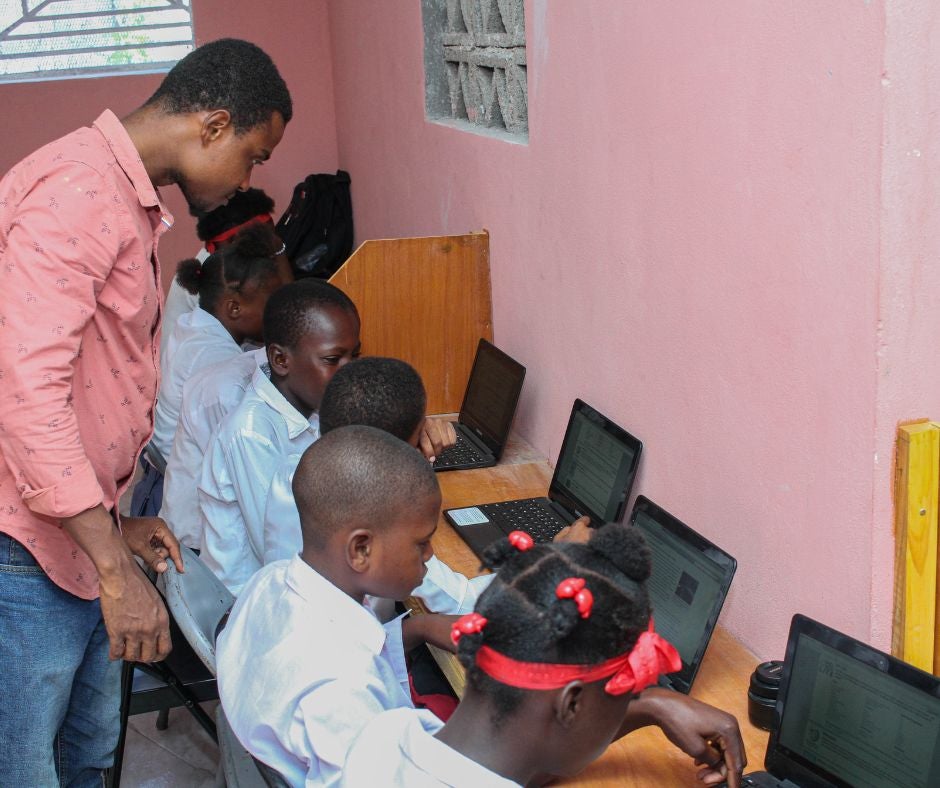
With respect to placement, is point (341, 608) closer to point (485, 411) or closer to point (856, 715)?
point (856, 715)

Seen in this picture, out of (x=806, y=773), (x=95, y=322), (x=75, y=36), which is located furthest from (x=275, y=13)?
(x=806, y=773)

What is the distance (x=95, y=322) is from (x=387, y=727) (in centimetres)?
81

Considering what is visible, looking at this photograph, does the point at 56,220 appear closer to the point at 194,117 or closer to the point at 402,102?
the point at 194,117

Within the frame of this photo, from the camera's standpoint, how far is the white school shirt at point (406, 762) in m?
1.20

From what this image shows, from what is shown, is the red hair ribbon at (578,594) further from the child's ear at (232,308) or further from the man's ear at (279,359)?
the child's ear at (232,308)

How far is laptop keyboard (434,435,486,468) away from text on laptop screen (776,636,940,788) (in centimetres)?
148

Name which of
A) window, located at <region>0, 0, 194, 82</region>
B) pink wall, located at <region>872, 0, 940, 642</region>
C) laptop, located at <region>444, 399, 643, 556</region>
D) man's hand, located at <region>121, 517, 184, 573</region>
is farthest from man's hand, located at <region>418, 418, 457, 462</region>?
window, located at <region>0, 0, 194, 82</region>

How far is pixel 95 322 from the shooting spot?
5.63ft

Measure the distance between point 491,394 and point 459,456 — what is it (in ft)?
0.68

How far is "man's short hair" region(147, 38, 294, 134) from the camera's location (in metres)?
1.74

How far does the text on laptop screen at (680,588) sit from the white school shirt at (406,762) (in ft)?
2.36

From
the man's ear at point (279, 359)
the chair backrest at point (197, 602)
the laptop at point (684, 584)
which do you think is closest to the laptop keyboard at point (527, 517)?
the laptop at point (684, 584)

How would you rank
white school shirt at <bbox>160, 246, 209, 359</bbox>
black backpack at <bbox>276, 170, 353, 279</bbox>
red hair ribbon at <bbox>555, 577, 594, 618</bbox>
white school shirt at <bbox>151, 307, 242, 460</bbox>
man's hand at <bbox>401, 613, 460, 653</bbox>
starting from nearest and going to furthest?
1. red hair ribbon at <bbox>555, 577, 594, 618</bbox>
2. man's hand at <bbox>401, 613, 460, 653</bbox>
3. white school shirt at <bbox>151, 307, 242, 460</bbox>
4. white school shirt at <bbox>160, 246, 209, 359</bbox>
5. black backpack at <bbox>276, 170, 353, 279</bbox>

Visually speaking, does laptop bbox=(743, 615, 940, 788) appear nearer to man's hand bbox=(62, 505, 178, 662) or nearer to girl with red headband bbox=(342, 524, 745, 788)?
girl with red headband bbox=(342, 524, 745, 788)
